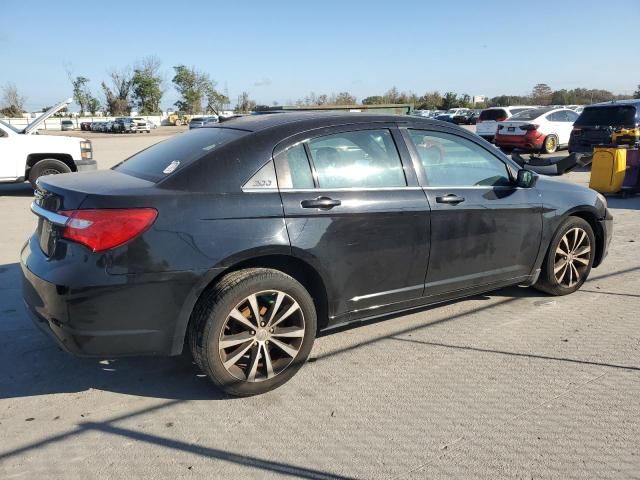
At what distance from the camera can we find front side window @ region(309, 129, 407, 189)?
3486 millimetres

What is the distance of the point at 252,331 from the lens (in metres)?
3.19

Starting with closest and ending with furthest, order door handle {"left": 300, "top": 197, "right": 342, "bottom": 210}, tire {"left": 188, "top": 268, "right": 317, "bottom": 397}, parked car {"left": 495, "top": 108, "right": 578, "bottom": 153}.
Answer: tire {"left": 188, "top": 268, "right": 317, "bottom": 397} → door handle {"left": 300, "top": 197, "right": 342, "bottom": 210} → parked car {"left": 495, "top": 108, "right": 578, "bottom": 153}

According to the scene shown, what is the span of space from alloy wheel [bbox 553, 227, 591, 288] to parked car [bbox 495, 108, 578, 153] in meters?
13.2

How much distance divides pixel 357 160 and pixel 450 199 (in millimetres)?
772

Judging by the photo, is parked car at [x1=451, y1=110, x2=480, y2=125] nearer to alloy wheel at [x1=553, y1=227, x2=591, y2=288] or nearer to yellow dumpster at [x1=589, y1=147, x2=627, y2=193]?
yellow dumpster at [x1=589, y1=147, x2=627, y2=193]

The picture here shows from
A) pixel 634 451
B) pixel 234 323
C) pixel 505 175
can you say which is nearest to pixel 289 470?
pixel 234 323

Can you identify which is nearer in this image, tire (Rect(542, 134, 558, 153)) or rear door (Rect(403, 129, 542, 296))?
rear door (Rect(403, 129, 542, 296))

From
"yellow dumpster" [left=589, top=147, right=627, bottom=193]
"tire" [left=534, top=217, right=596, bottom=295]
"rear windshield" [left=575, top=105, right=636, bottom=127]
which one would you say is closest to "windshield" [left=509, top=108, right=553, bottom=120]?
"rear windshield" [left=575, top=105, right=636, bottom=127]

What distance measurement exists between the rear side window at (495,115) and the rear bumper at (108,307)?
64.2ft

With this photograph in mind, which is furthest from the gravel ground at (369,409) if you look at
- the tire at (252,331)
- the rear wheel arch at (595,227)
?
the rear wheel arch at (595,227)

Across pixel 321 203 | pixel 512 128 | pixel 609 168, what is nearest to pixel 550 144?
pixel 512 128

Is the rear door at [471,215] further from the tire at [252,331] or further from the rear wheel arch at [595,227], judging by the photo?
the tire at [252,331]

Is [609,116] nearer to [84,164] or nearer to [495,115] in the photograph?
[495,115]

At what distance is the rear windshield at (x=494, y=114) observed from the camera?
20.4 m
